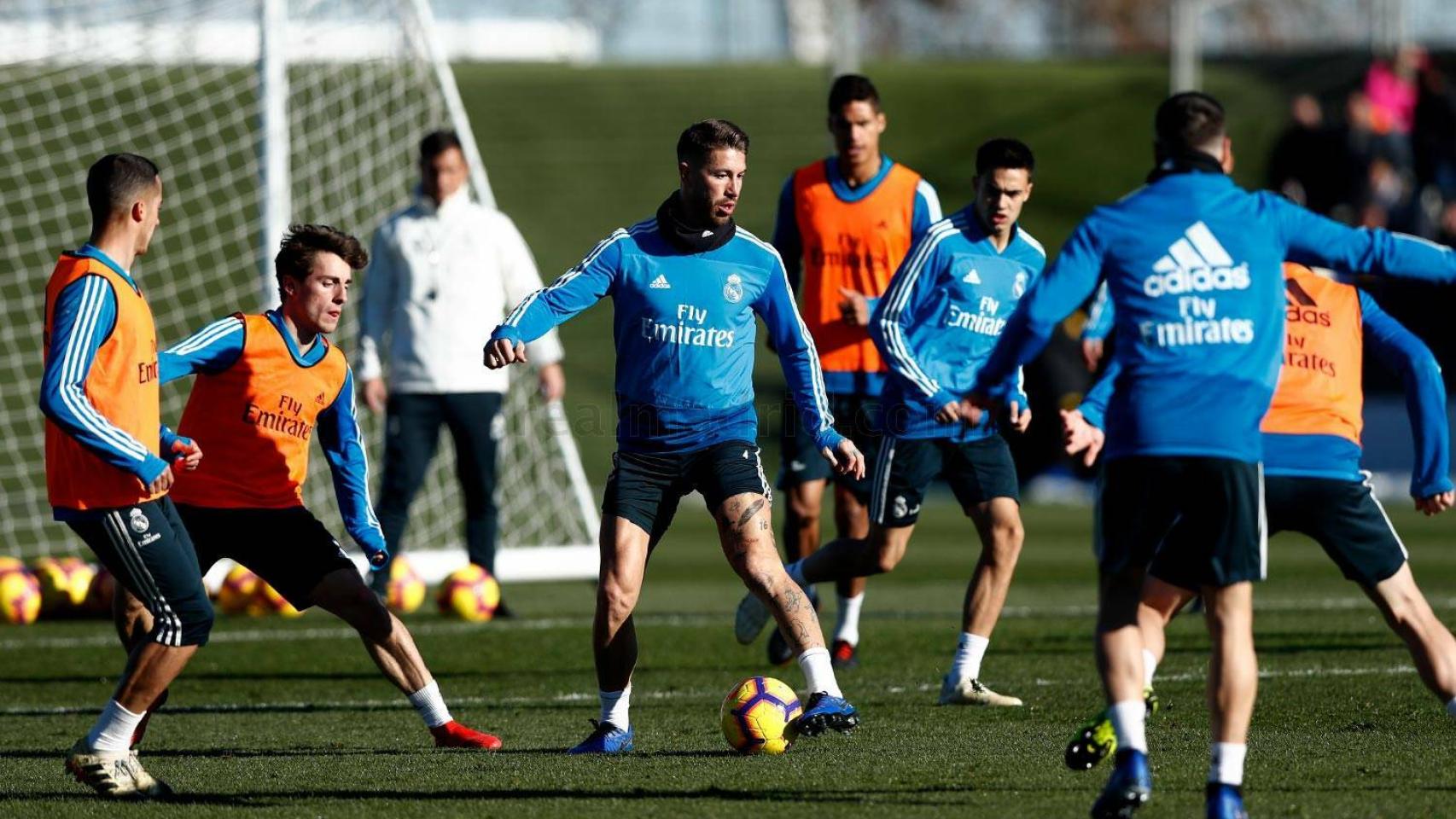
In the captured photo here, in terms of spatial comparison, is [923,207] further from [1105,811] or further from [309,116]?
[309,116]

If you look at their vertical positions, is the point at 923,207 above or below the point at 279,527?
above

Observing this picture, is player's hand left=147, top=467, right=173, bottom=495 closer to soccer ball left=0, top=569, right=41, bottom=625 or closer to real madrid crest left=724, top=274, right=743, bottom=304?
real madrid crest left=724, top=274, right=743, bottom=304

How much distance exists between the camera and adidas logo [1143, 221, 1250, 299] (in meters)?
5.40

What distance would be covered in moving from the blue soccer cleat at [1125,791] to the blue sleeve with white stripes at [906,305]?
10.2ft

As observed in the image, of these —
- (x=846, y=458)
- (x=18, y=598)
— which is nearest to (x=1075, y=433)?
(x=846, y=458)

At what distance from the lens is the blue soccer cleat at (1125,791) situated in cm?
524

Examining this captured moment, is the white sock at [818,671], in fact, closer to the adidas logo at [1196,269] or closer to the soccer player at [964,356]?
the soccer player at [964,356]

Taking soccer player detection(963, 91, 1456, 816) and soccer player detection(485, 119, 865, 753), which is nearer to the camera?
soccer player detection(963, 91, 1456, 816)

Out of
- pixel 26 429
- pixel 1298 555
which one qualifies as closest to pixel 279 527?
pixel 1298 555

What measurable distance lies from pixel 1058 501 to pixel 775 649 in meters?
12.3

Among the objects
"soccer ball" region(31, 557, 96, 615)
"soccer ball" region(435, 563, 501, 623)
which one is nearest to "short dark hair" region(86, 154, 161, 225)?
"soccer ball" region(435, 563, 501, 623)

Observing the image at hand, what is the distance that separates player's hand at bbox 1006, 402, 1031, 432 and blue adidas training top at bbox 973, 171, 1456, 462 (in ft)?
1.49

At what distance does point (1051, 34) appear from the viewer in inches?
1622

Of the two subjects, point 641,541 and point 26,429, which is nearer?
point 641,541
